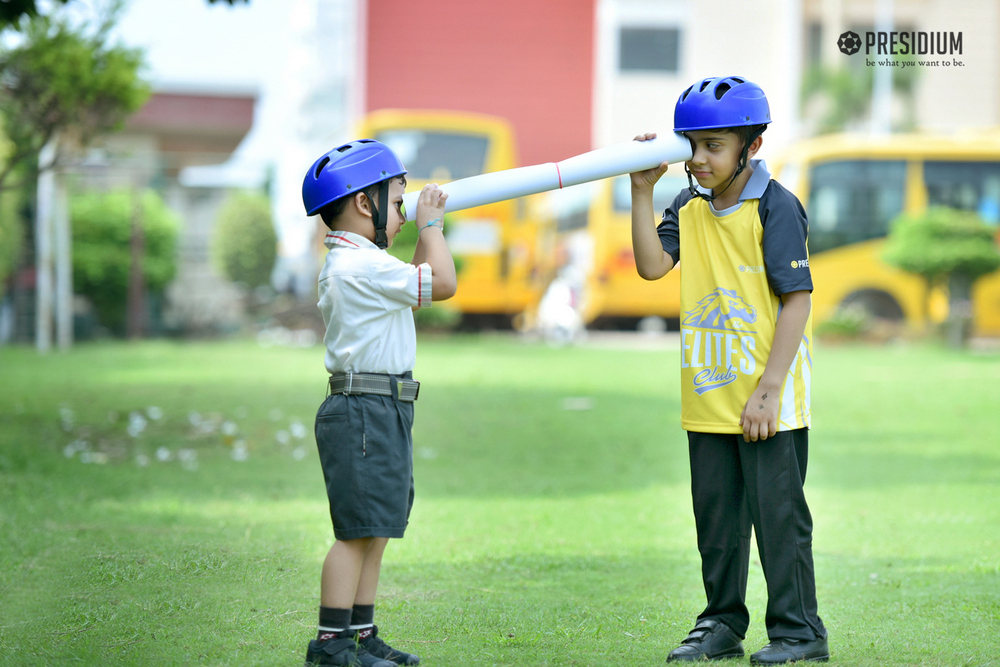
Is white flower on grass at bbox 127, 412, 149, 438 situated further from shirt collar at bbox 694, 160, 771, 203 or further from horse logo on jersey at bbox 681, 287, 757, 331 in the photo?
shirt collar at bbox 694, 160, 771, 203

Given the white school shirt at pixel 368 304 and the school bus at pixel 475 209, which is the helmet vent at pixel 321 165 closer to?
the white school shirt at pixel 368 304

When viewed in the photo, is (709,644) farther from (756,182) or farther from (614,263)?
(614,263)

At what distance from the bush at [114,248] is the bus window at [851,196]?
35.5ft

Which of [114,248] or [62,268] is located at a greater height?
[114,248]

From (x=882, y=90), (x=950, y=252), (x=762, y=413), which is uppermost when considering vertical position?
(x=882, y=90)

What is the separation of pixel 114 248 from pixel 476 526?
14.4 m

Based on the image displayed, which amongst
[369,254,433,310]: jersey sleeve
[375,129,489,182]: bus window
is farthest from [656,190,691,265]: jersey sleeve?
[375,129,489,182]: bus window

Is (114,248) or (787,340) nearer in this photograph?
(787,340)

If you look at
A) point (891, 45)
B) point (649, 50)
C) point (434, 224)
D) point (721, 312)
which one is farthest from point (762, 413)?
point (649, 50)

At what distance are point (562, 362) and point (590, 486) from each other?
766 cm

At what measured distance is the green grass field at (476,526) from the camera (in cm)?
317

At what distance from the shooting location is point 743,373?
3029mm

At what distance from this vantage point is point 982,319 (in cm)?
1852

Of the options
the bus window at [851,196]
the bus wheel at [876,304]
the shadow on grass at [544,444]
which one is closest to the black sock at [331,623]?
the shadow on grass at [544,444]
